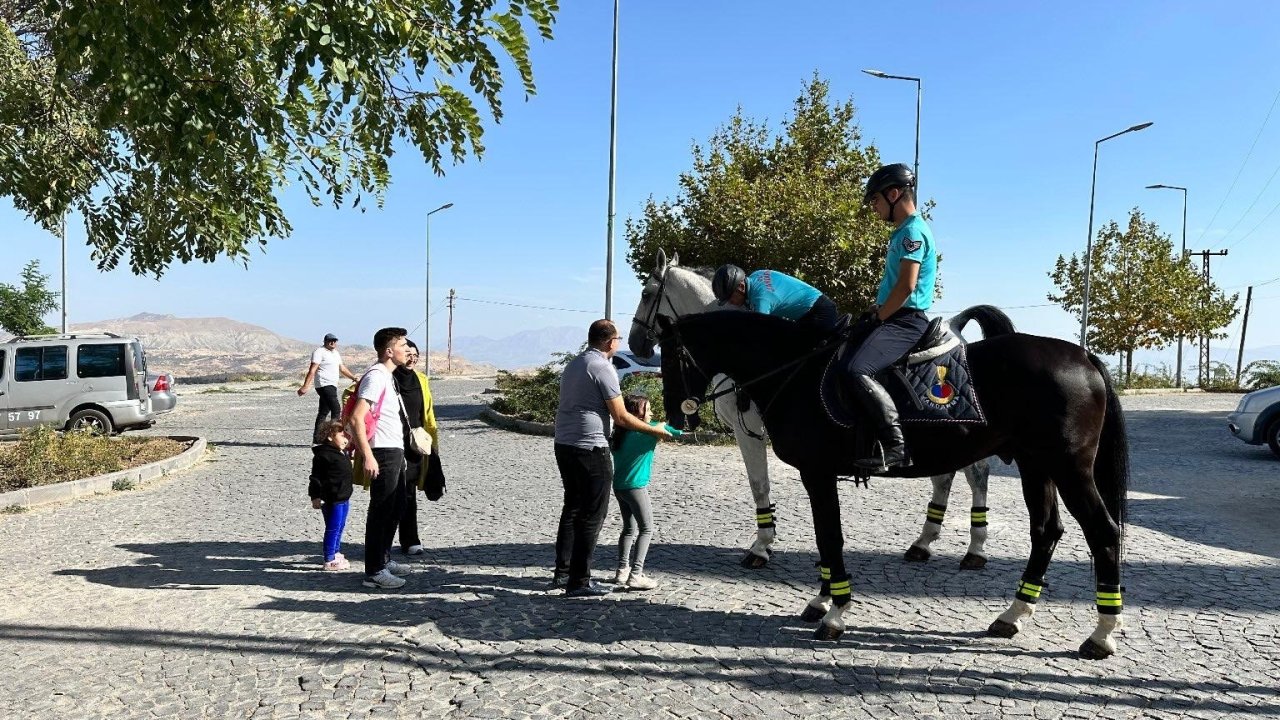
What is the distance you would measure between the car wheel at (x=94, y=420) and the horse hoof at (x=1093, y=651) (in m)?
15.4

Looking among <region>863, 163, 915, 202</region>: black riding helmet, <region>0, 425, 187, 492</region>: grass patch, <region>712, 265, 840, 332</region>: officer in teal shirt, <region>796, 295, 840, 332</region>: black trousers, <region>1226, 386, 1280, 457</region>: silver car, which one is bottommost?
<region>0, 425, 187, 492</region>: grass patch

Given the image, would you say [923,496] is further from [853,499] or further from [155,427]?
[155,427]

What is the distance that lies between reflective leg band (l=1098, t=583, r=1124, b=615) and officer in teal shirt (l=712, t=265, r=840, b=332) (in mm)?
2372

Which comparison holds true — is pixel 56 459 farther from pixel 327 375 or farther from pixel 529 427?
pixel 529 427

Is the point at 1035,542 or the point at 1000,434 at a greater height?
the point at 1000,434

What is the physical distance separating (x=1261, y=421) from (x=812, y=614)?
38.7 ft

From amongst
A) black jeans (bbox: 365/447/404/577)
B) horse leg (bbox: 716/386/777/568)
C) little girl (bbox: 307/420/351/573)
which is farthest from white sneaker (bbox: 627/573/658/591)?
little girl (bbox: 307/420/351/573)

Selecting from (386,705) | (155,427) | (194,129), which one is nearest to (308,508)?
(194,129)

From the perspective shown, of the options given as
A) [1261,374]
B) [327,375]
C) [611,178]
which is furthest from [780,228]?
[1261,374]

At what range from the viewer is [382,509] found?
5832 millimetres

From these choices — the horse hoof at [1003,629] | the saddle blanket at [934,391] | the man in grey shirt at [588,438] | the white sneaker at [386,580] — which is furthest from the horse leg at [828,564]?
the white sneaker at [386,580]

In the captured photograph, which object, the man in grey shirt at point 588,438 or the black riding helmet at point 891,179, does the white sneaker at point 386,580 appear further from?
the black riding helmet at point 891,179

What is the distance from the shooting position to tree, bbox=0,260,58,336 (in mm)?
27422

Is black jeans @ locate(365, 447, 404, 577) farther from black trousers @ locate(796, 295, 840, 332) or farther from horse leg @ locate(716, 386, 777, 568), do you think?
black trousers @ locate(796, 295, 840, 332)
